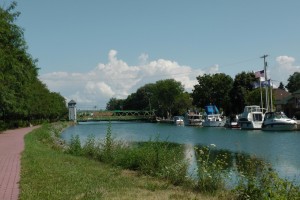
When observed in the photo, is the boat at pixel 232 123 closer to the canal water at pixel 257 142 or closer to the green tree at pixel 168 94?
the canal water at pixel 257 142

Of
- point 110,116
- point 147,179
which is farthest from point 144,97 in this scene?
point 147,179

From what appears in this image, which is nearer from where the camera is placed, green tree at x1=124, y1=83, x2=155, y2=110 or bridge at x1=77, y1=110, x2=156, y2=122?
bridge at x1=77, y1=110, x2=156, y2=122

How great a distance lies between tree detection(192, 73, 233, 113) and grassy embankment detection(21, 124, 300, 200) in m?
85.2

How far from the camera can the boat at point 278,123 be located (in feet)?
197

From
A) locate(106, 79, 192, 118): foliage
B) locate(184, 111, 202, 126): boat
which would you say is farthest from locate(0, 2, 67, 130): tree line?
locate(106, 79, 192, 118): foliage

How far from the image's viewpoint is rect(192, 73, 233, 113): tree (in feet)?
335

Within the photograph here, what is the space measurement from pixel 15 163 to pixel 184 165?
24.6 feet

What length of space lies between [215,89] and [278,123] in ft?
144

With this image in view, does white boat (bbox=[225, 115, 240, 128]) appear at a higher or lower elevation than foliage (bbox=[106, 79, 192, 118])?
lower

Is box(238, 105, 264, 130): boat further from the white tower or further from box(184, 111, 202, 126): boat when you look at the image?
the white tower

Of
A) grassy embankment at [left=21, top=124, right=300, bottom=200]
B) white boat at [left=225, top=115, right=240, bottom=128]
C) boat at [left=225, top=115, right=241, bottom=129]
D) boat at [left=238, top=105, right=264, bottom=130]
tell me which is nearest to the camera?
grassy embankment at [left=21, top=124, right=300, bottom=200]

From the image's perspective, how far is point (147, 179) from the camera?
1340 centimetres

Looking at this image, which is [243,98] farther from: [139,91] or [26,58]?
[139,91]

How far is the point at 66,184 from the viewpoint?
38.2 ft
